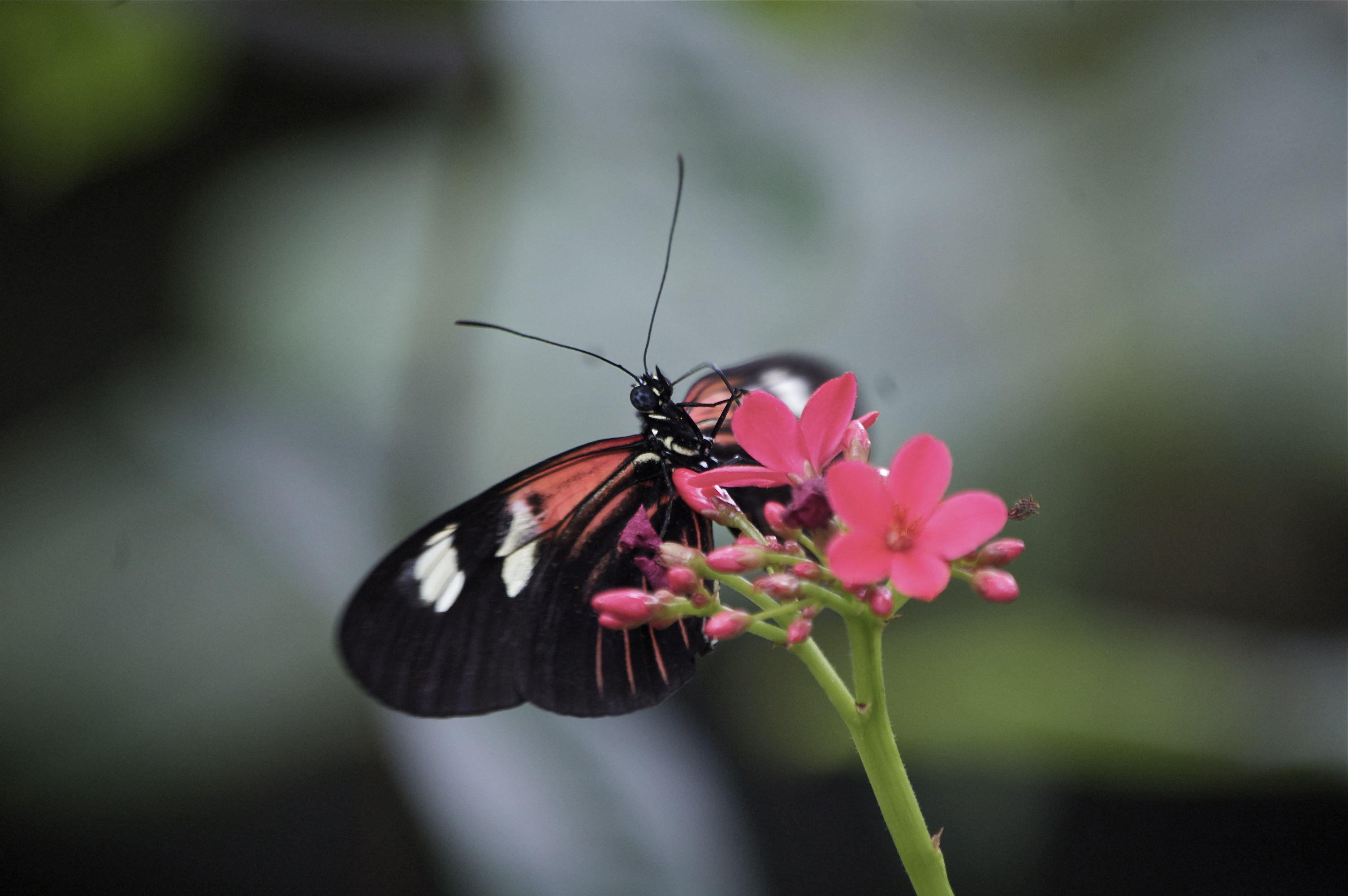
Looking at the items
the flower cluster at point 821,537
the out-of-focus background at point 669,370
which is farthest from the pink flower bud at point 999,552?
the out-of-focus background at point 669,370

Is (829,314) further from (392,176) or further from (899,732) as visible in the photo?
(392,176)

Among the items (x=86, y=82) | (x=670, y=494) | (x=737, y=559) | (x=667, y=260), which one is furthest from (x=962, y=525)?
(x=86, y=82)

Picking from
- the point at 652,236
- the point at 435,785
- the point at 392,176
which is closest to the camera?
the point at 435,785

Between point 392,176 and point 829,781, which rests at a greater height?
point 392,176

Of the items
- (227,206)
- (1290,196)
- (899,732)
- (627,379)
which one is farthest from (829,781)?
(227,206)

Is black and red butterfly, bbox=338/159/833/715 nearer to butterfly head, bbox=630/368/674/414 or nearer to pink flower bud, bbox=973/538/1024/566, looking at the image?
butterfly head, bbox=630/368/674/414

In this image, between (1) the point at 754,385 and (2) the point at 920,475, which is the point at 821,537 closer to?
(2) the point at 920,475
